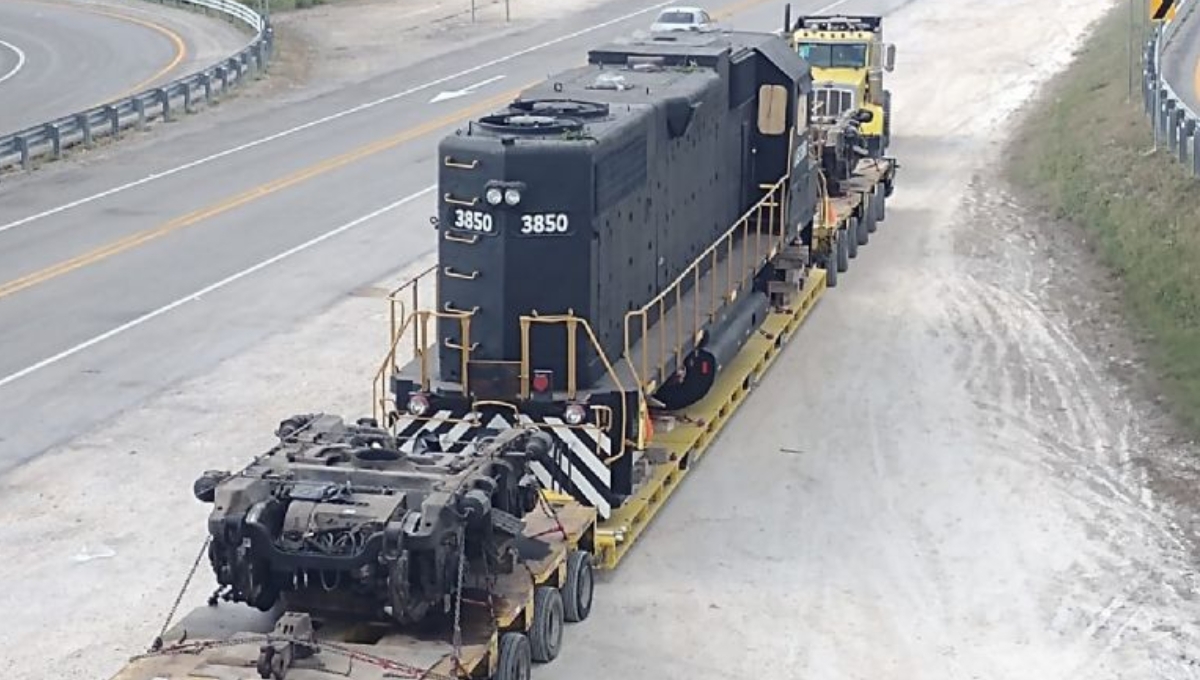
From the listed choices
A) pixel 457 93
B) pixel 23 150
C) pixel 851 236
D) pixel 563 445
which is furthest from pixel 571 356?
pixel 457 93

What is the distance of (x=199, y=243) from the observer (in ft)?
105

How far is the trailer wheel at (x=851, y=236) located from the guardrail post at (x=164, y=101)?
19.7m

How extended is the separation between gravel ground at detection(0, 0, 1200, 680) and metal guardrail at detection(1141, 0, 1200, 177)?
3.48 metres

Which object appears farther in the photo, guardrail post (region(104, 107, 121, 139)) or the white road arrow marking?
the white road arrow marking

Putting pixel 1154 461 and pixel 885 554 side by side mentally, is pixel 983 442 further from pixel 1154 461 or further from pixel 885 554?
pixel 885 554

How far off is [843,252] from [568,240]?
40.9 feet

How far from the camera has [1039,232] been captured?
1268 inches

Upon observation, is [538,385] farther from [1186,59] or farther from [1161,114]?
[1186,59]

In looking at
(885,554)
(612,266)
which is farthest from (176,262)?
(885,554)

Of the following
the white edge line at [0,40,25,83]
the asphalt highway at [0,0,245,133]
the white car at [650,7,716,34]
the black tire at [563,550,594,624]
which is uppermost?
the white car at [650,7,716,34]

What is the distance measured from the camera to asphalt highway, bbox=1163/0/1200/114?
3829cm

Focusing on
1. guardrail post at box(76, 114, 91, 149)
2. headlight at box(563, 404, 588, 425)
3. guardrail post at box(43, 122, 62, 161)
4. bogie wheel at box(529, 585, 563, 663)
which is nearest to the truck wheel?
headlight at box(563, 404, 588, 425)

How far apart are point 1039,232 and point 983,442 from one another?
1129 centimetres

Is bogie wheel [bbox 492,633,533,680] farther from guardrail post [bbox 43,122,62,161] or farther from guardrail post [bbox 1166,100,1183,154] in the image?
guardrail post [bbox 43,122,62,161]
